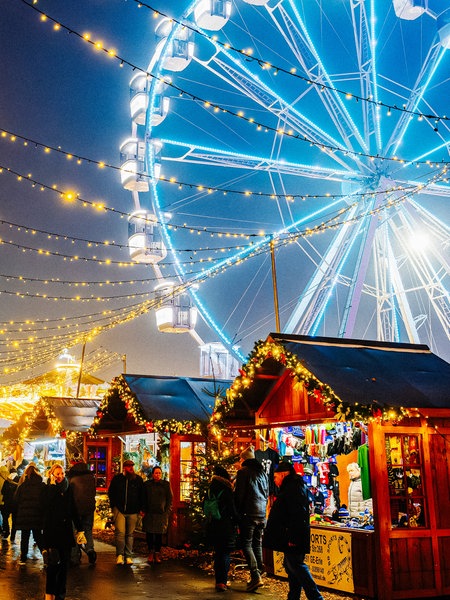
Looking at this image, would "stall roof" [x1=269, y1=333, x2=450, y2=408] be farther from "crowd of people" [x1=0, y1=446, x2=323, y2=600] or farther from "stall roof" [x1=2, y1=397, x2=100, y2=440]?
"stall roof" [x1=2, y1=397, x2=100, y2=440]

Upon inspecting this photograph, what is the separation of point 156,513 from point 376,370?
4138mm

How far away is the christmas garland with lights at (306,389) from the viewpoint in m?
7.65

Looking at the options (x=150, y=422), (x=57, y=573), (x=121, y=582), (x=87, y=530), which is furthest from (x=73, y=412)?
(x=57, y=573)

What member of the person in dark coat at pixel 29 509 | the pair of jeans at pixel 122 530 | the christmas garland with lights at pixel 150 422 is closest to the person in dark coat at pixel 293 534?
the pair of jeans at pixel 122 530

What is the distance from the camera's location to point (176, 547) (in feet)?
39.1

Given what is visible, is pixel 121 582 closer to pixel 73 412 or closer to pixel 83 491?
pixel 83 491

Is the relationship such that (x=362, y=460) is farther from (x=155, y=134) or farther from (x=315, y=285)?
(x=155, y=134)

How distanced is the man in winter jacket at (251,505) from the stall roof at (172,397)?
3.40 metres

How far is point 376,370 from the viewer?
886 centimetres

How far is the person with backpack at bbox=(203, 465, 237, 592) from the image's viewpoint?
313 inches

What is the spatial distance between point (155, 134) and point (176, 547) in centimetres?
1014

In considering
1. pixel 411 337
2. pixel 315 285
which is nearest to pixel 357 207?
pixel 315 285

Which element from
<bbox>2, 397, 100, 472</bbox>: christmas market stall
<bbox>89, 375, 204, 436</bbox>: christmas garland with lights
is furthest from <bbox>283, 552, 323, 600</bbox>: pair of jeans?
<bbox>2, 397, 100, 472</bbox>: christmas market stall

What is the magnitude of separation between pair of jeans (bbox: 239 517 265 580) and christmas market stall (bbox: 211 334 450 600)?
1.88 feet
